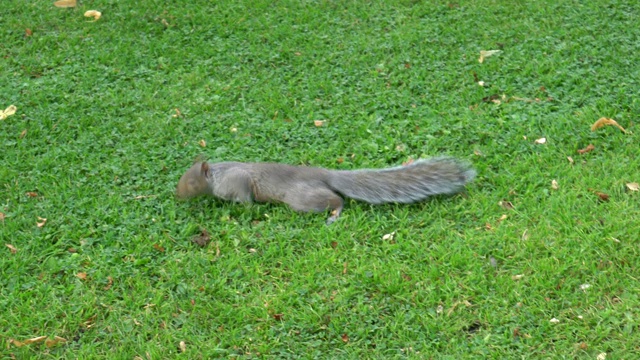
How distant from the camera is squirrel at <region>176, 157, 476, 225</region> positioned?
4.55 meters

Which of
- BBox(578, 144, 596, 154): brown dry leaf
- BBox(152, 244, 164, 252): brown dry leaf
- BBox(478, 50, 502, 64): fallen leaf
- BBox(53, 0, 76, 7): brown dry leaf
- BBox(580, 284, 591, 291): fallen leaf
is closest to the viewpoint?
BBox(580, 284, 591, 291): fallen leaf

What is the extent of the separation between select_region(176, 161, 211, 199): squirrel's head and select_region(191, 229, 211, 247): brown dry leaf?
287mm

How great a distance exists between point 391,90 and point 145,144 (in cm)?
189

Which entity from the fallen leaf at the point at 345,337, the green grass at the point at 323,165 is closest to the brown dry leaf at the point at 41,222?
the green grass at the point at 323,165

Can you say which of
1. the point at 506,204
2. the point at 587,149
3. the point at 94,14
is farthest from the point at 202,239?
the point at 94,14

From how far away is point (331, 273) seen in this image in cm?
414

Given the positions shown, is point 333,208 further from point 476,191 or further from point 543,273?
point 543,273

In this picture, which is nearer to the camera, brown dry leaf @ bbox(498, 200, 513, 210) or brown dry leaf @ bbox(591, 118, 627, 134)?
brown dry leaf @ bbox(498, 200, 513, 210)

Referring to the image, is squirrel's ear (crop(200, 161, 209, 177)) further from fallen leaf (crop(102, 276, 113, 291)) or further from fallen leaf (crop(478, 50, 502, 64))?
fallen leaf (crop(478, 50, 502, 64))

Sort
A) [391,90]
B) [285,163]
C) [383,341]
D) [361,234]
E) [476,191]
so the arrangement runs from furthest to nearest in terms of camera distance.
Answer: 1. [391,90]
2. [285,163]
3. [476,191]
4. [361,234]
5. [383,341]

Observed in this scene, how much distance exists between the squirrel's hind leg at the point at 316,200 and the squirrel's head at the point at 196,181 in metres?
0.51

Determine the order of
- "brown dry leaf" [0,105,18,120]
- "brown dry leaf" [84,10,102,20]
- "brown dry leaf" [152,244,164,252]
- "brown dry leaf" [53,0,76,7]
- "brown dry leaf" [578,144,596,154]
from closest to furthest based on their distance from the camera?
"brown dry leaf" [152,244,164,252]
"brown dry leaf" [578,144,596,154]
"brown dry leaf" [0,105,18,120]
"brown dry leaf" [84,10,102,20]
"brown dry leaf" [53,0,76,7]

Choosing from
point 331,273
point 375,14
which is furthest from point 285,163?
point 375,14

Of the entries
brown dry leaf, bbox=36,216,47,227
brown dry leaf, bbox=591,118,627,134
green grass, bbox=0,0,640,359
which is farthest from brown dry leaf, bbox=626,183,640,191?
brown dry leaf, bbox=36,216,47,227
